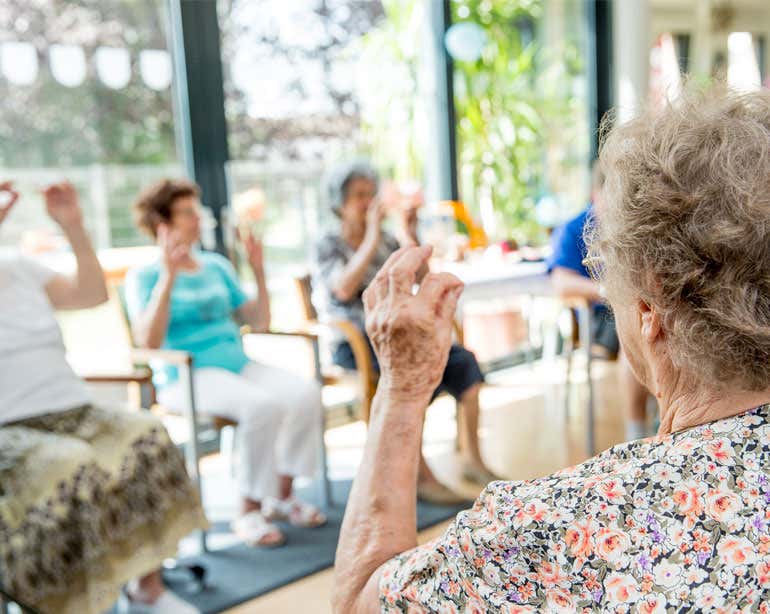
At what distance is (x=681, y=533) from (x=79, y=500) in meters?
1.78

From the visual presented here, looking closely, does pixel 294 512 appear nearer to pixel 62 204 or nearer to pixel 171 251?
pixel 171 251

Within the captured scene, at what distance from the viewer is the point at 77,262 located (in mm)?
2508

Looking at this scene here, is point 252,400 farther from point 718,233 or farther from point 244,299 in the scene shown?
point 718,233

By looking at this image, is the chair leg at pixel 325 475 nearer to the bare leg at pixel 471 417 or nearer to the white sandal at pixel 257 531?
the white sandal at pixel 257 531

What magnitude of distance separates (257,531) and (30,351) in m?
1.00

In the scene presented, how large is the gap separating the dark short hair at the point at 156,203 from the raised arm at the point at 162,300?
21cm

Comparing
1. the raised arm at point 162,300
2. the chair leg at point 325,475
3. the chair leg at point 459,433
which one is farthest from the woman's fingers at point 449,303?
the chair leg at point 459,433

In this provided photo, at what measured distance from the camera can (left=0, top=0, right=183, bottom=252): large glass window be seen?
11.3ft

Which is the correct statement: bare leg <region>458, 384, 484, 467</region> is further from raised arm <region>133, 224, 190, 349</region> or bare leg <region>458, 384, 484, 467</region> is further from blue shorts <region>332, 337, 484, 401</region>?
raised arm <region>133, 224, 190, 349</region>

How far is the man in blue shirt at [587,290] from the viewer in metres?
3.15

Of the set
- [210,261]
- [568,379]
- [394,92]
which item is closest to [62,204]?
[210,261]

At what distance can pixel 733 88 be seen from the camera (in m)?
0.96

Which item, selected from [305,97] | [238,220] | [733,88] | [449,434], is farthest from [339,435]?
[733,88]

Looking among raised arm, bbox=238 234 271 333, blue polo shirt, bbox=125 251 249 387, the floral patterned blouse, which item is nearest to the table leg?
raised arm, bbox=238 234 271 333
